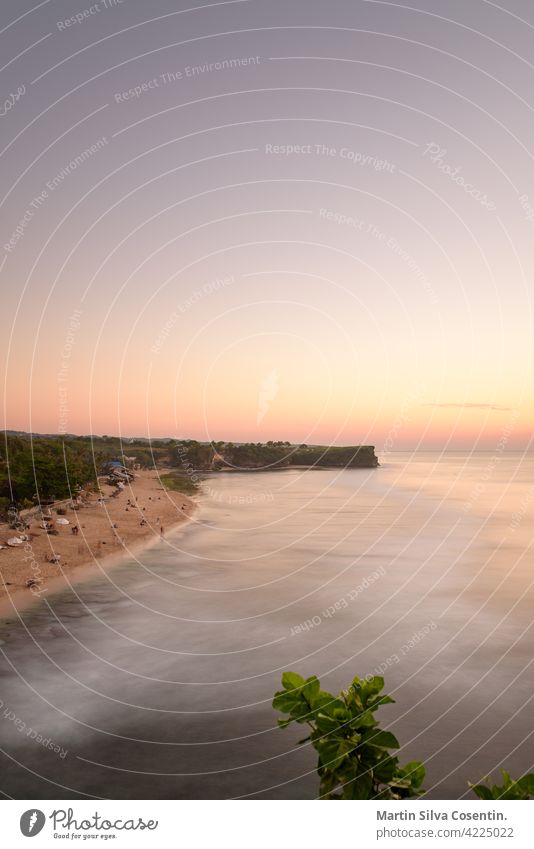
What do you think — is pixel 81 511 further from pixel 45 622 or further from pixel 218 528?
pixel 45 622

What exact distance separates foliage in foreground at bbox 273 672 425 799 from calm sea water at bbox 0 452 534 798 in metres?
5.93

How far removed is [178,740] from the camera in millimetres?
11219

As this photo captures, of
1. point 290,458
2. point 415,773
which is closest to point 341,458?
point 290,458

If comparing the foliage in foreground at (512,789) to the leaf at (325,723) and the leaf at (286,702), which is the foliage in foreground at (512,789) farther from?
the leaf at (286,702)

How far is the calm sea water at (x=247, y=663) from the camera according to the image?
33.9ft

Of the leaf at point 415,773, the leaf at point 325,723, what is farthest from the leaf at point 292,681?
the leaf at point 415,773

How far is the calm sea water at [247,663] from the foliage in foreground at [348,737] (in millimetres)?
5932

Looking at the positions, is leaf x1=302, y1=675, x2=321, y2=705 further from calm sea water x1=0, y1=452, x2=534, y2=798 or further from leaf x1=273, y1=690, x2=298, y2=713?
calm sea water x1=0, y1=452, x2=534, y2=798

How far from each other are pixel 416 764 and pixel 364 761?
677 mm

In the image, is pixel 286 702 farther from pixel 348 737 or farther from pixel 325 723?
pixel 348 737

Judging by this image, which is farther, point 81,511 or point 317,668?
point 81,511

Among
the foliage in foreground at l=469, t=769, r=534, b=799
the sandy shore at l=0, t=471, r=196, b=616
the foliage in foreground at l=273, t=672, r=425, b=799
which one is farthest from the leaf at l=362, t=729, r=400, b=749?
the sandy shore at l=0, t=471, r=196, b=616
